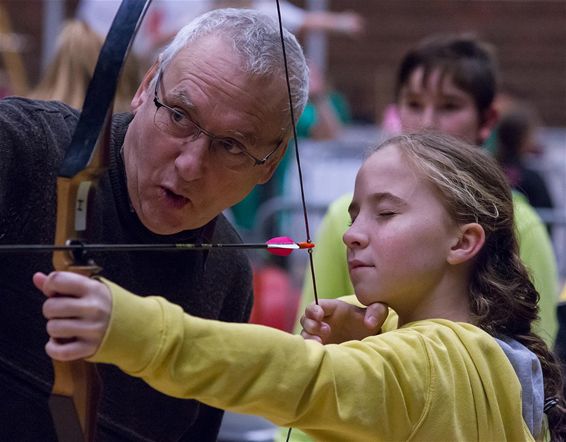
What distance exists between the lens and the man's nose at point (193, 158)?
1989 millimetres

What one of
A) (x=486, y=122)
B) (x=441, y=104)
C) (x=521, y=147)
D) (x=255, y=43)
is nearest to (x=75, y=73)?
(x=441, y=104)

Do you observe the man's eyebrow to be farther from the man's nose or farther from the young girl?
the young girl

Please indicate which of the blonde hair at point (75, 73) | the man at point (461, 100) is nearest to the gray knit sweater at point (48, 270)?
the man at point (461, 100)

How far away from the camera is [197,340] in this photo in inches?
57.9

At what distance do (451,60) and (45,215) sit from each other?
1.59 m

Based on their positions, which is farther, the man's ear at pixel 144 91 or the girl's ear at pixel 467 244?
the man's ear at pixel 144 91

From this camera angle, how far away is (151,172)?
2025 mm

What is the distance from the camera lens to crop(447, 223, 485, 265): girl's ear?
6.35 feet

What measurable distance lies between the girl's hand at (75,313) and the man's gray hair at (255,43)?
0.76 m

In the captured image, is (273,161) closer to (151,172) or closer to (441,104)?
(151,172)

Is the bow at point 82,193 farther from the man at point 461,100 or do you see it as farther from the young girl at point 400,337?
the man at point 461,100

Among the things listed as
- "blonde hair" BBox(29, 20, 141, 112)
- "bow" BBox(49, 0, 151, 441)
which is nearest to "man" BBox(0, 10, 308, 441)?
"bow" BBox(49, 0, 151, 441)

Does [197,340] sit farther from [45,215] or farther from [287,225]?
[287,225]

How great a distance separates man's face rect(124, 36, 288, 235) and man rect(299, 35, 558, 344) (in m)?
0.93
